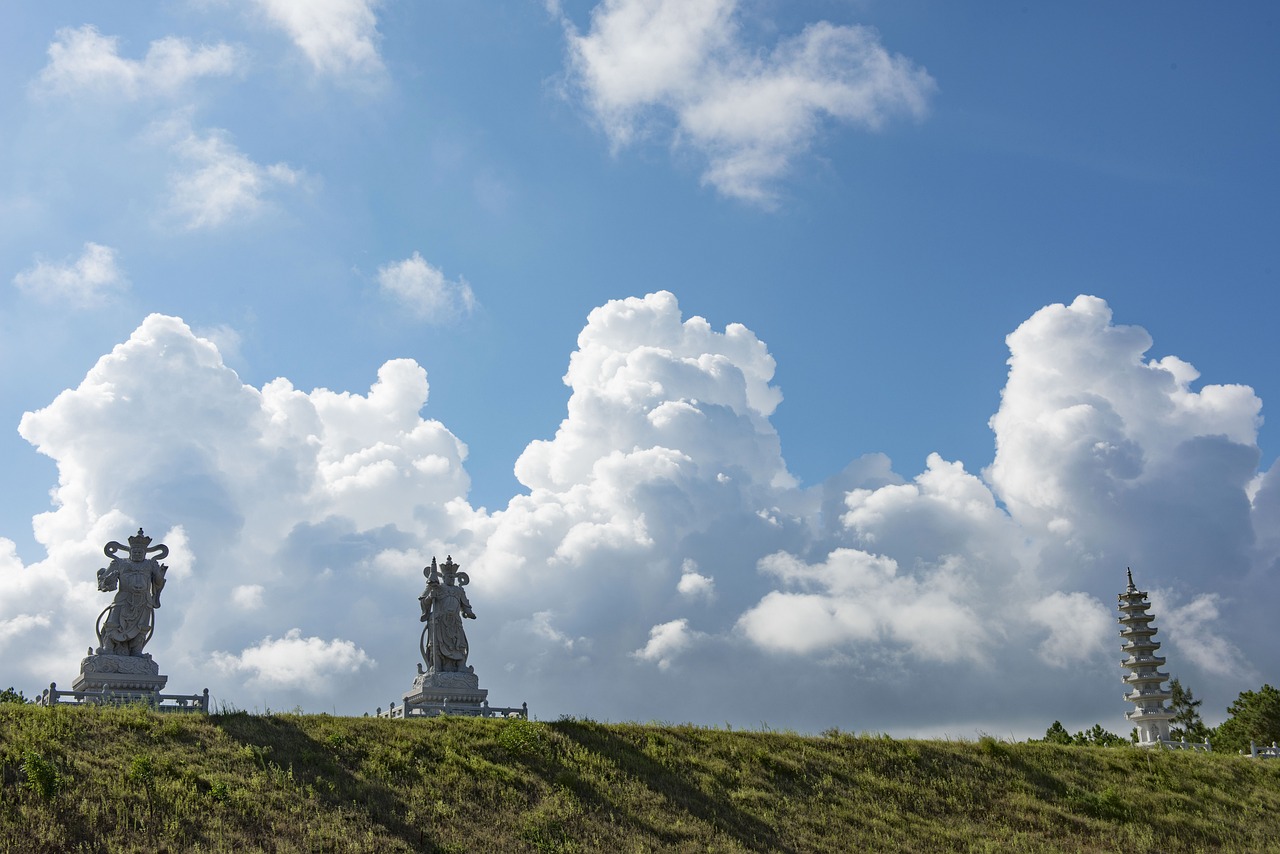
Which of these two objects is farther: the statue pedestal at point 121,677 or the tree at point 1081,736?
the tree at point 1081,736

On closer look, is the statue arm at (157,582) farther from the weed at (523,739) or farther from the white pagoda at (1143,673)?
the white pagoda at (1143,673)

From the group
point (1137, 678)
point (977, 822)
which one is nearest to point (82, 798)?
point (977, 822)

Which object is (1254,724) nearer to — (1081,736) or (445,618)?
(1081,736)

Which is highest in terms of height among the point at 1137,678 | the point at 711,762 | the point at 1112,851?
the point at 1137,678

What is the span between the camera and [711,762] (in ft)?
122

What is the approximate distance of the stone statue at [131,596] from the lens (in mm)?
41031

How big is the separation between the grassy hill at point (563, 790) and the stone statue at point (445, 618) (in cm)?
837

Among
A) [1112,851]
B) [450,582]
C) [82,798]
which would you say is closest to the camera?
[82,798]

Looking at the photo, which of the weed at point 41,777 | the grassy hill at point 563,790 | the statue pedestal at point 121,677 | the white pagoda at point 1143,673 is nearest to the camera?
the weed at point 41,777

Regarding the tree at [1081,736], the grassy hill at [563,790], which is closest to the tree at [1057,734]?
the tree at [1081,736]

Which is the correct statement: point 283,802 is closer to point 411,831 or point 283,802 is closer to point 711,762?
point 411,831

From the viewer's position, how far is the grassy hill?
27828mm

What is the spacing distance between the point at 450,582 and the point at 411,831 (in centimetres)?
1928

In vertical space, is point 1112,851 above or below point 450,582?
below
